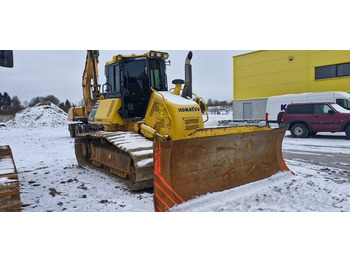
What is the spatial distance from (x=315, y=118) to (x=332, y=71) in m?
6.76

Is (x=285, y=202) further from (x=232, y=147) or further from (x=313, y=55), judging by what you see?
(x=313, y=55)

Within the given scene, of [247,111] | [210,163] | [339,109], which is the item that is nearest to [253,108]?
[247,111]

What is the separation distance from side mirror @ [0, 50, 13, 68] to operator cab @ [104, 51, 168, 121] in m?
2.56

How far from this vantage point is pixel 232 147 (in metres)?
5.11

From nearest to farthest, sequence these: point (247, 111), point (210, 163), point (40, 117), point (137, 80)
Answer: point (210, 163) → point (137, 80) → point (247, 111) → point (40, 117)

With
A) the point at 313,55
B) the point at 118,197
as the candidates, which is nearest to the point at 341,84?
the point at 313,55

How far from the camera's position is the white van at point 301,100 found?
1392 centimetres

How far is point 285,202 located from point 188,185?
1540 mm

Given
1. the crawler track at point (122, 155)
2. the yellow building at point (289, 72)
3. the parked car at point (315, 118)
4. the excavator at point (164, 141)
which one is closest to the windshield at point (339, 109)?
the parked car at point (315, 118)

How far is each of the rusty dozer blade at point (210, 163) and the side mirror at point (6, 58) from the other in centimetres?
275

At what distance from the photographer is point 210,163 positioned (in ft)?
15.6

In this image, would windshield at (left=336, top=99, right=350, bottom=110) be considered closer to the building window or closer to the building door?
the building window

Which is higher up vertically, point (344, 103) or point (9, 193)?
point (344, 103)

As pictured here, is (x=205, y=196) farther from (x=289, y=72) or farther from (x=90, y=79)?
(x=289, y=72)
